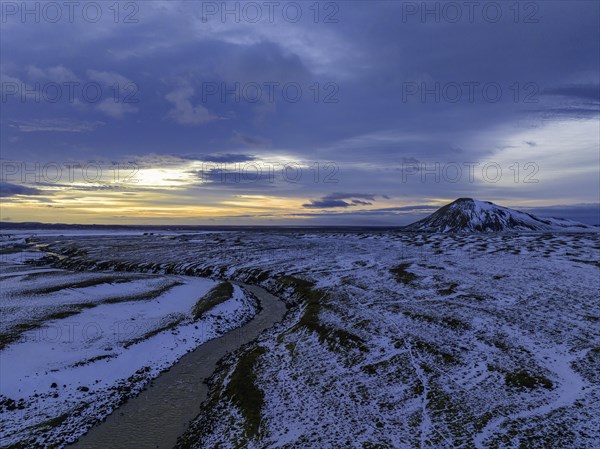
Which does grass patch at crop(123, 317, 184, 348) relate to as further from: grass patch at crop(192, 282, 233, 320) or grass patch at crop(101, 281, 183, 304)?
grass patch at crop(101, 281, 183, 304)

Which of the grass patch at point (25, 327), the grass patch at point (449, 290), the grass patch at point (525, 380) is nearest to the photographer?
the grass patch at point (525, 380)

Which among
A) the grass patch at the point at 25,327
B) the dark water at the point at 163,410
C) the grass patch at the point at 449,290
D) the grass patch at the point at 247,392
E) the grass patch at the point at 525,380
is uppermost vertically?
the grass patch at the point at 25,327

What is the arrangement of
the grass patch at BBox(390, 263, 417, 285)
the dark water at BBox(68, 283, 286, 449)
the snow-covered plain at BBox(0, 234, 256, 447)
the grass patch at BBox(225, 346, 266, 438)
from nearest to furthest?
the dark water at BBox(68, 283, 286, 449), the grass patch at BBox(225, 346, 266, 438), the snow-covered plain at BBox(0, 234, 256, 447), the grass patch at BBox(390, 263, 417, 285)

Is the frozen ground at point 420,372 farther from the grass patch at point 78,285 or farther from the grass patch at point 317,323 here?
the grass patch at point 78,285

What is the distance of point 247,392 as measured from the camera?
18.5 metres

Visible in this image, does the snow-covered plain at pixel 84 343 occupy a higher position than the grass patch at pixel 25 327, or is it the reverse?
the grass patch at pixel 25 327

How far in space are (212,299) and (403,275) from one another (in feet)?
86.6

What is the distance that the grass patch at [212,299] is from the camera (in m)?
34.1

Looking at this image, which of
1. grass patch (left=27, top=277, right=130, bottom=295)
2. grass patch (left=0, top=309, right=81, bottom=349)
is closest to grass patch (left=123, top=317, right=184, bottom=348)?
grass patch (left=0, top=309, right=81, bottom=349)

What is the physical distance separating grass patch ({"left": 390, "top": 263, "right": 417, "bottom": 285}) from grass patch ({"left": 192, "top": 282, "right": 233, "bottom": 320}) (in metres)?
21.9

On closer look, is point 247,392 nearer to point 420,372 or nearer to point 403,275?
point 420,372

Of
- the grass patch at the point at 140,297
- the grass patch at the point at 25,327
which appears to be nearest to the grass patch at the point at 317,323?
the grass patch at the point at 140,297

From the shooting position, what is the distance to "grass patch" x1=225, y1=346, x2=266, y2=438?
1598cm

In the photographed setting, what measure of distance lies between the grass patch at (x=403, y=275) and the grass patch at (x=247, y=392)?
27766 millimetres
